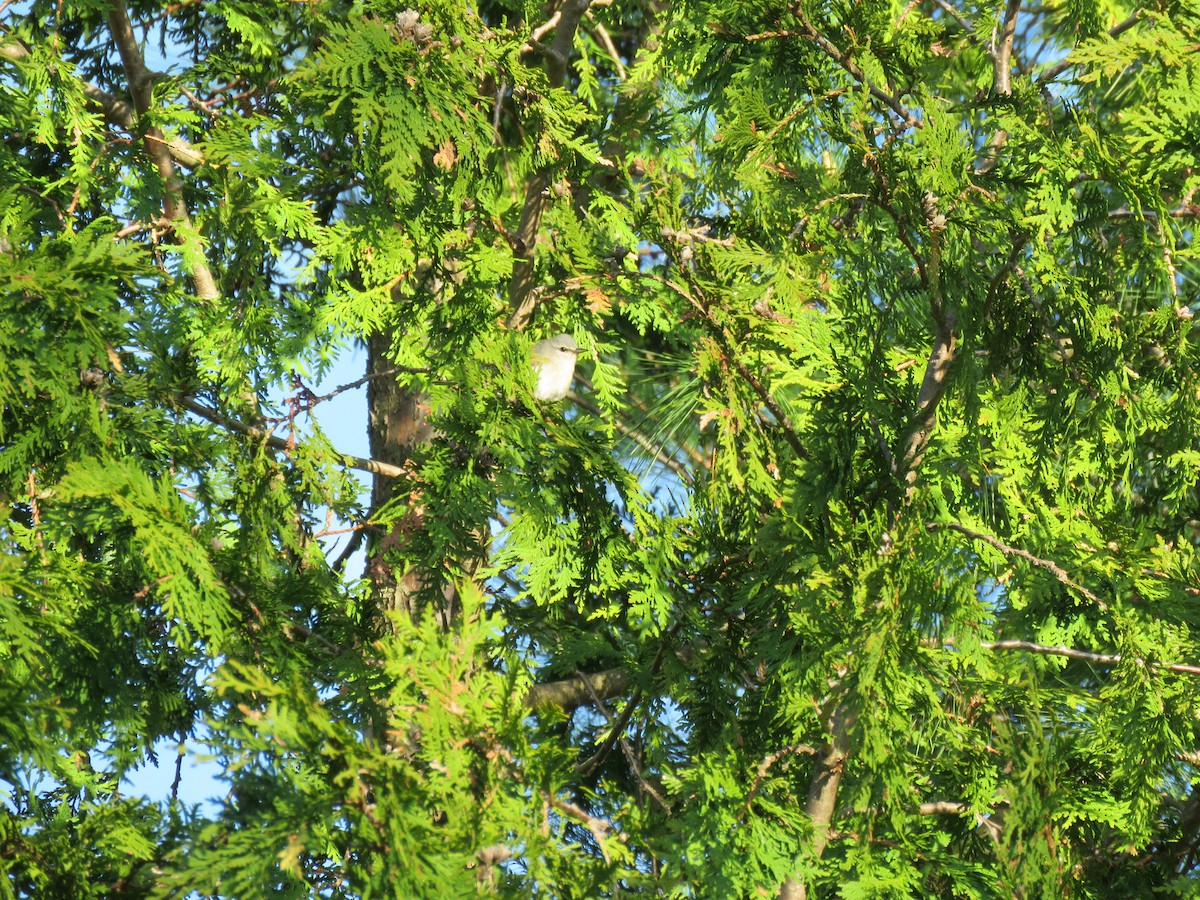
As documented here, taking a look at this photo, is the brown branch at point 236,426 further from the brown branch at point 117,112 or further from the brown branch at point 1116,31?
the brown branch at point 1116,31

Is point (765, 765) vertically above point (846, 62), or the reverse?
point (846, 62)

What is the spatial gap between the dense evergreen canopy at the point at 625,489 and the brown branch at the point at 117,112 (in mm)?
44

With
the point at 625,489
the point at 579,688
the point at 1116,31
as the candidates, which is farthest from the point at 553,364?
the point at 1116,31

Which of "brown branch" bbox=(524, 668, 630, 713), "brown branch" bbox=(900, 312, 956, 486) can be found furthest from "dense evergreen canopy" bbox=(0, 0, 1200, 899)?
"brown branch" bbox=(524, 668, 630, 713)

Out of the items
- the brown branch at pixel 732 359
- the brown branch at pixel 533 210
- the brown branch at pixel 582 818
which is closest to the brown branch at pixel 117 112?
the brown branch at pixel 533 210

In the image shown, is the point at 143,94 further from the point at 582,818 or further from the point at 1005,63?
the point at 582,818

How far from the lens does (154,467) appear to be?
10.0ft

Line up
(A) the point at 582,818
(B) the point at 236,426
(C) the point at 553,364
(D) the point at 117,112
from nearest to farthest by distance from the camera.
A: (A) the point at 582,818 → (B) the point at 236,426 → (C) the point at 553,364 → (D) the point at 117,112

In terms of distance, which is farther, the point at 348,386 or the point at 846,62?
the point at 348,386

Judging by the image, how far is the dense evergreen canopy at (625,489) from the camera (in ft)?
8.11

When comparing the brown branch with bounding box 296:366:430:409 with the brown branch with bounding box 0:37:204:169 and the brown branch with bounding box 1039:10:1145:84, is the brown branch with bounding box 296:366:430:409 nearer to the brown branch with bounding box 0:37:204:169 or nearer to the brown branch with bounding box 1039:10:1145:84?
the brown branch with bounding box 0:37:204:169

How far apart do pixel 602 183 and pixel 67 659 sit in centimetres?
294

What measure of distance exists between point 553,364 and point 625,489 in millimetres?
684

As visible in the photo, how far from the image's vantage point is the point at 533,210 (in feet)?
13.2
